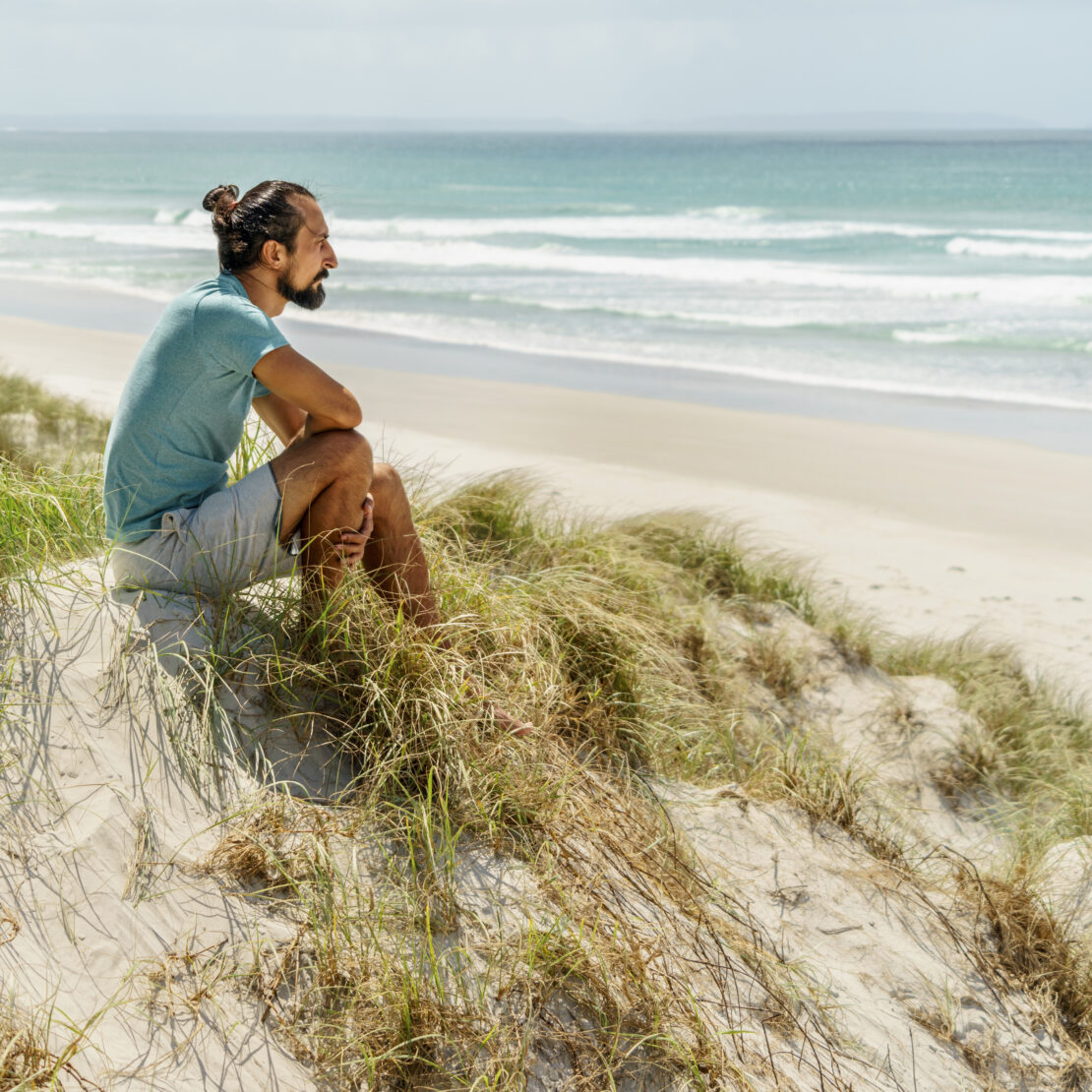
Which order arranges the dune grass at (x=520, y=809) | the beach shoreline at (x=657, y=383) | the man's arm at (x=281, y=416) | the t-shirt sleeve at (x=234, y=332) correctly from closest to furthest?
the dune grass at (x=520, y=809), the t-shirt sleeve at (x=234, y=332), the man's arm at (x=281, y=416), the beach shoreline at (x=657, y=383)

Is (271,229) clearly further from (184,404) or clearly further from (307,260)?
(184,404)

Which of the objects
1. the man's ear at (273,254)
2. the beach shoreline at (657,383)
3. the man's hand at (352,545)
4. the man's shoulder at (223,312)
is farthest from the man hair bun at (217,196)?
the beach shoreline at (657,383)

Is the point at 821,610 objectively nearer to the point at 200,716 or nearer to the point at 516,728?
the point at 516,728

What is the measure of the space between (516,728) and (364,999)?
0.88 metres

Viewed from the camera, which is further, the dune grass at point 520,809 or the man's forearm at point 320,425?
the man's forearm at point 320,425

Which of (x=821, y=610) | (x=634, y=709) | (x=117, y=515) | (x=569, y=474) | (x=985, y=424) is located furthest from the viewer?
(x=985, y=424)

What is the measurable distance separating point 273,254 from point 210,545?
0.90 meters

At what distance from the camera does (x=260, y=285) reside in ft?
10.4

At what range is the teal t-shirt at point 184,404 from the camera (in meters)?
2.93

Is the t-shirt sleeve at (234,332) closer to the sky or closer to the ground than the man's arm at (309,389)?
closer to the sky

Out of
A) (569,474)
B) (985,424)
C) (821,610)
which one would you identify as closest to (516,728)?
(821,610)

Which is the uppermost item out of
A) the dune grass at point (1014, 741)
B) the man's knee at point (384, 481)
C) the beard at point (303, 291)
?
the beard at point (303, 291)

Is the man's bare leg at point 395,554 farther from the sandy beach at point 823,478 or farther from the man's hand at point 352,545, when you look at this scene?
the sandy beach at point 823,478

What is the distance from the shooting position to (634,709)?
11.6 feet
